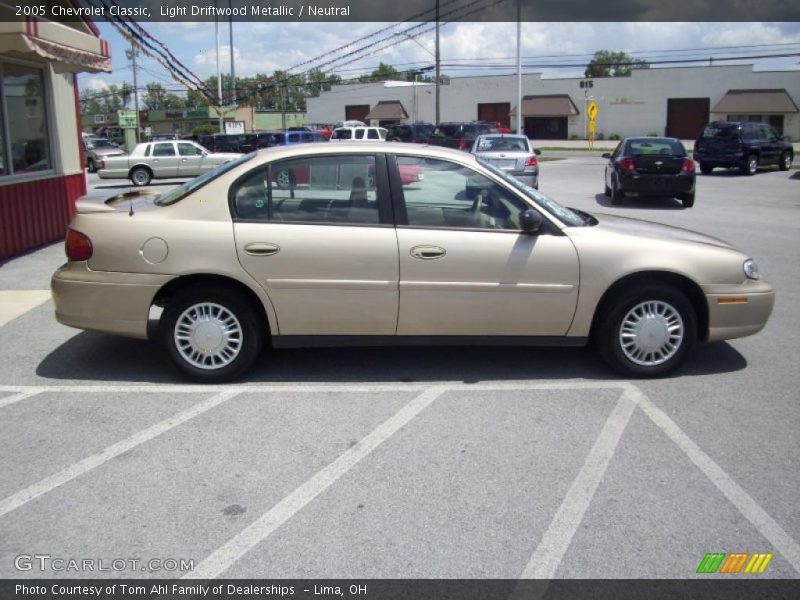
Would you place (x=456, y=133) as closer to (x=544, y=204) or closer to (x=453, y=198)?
(x=544, y=204)

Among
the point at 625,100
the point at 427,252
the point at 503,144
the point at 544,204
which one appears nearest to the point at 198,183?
the point at 427,252

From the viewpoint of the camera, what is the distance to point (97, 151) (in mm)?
34281

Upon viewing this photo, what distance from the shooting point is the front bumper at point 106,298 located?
5363 millimetres

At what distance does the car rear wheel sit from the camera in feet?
88.7

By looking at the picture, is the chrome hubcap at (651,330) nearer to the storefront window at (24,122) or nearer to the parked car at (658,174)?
the storefront window at (24,122)

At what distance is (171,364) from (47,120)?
25.5 ft

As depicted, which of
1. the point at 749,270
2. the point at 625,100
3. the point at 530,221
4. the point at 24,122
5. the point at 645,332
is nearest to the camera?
the point at 530,221

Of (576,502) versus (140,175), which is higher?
(140,175)

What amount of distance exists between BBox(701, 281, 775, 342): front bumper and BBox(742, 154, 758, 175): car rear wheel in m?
23.9

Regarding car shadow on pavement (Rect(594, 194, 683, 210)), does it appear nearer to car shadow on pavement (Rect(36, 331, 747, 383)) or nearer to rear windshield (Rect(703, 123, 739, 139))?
rear windshield (Rect(703, 123, 739, 139))

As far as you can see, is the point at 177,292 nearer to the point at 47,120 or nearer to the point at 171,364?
the point at 171,364

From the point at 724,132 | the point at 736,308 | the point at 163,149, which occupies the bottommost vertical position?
the point at 736,308

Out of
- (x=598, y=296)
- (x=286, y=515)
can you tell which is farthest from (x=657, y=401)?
(x=286, y=515)

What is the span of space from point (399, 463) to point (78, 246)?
2.88 meters
